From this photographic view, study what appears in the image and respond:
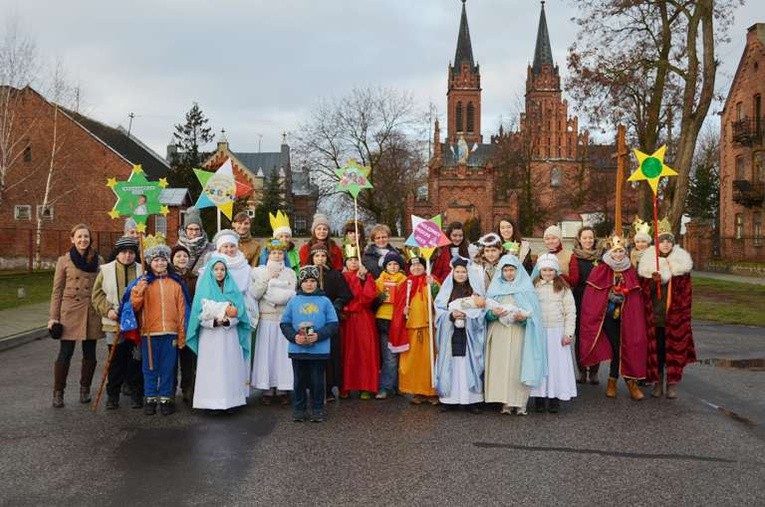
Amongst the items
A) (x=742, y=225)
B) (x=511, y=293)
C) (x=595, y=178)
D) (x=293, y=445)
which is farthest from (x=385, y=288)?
(x=595, y=178)

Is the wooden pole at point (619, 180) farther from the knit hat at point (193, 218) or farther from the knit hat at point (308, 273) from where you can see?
the knit hat at point (193, 218)

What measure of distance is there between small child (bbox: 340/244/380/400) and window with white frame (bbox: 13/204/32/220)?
4257 cm

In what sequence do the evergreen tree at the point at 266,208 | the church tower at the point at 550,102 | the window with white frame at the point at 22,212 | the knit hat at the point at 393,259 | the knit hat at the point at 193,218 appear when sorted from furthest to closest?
the church tower at the point at 550,102, the evergreen tree at the point at 266,208, the window with white frame at the point at 22,212, the knit hat at the point at 193,218, the knit hat at the point at 393,259

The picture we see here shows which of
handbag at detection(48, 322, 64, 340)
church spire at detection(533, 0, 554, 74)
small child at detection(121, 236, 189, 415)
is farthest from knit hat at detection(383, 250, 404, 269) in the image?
Answer: church spire at detection(533, 0, 554, 74)

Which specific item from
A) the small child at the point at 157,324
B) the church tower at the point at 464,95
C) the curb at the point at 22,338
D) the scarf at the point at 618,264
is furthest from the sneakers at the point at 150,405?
the church tower at the point at 464,95

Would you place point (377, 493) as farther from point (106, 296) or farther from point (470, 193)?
point (470, 193)

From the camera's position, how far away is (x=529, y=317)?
7531 mm

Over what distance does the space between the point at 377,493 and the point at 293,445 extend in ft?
4.80

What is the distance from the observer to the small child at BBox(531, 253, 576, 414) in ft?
25.1

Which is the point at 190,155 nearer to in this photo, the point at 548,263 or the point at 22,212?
the point at 22,212

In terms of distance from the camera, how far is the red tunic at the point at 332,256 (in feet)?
27.9

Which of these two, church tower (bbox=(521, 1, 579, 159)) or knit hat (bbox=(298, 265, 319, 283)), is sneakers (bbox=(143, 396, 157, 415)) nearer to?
knit hat (bbox=(298, 265, 319, 283))

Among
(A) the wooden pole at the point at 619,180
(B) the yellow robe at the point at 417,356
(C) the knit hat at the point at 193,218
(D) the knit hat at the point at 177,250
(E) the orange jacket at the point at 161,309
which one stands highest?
(A) the wooden pole at the point at 619,180

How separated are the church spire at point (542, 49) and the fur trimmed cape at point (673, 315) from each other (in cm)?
9410
